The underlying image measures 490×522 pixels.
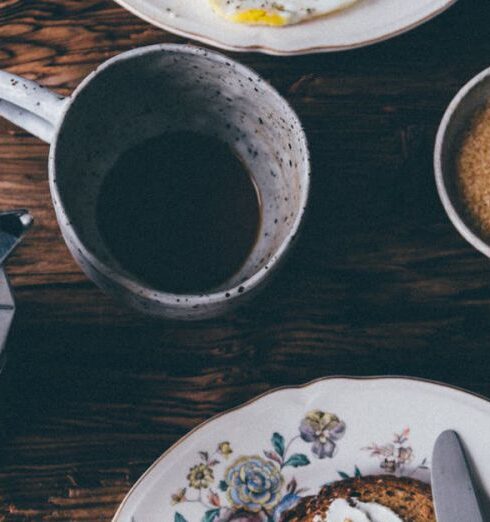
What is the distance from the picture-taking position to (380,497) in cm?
99

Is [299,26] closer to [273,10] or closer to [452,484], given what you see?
[273,10]

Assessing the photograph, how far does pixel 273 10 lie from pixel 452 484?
0.58 metres

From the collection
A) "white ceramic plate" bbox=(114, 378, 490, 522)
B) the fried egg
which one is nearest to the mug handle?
the fried egg

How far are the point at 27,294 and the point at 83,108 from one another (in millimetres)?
269

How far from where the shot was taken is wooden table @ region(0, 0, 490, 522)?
3.30 feet

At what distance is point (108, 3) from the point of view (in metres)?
1.05

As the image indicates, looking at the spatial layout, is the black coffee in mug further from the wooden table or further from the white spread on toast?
the white spread on toast

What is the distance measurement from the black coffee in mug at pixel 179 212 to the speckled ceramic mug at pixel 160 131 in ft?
0.04

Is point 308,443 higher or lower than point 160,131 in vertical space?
lower

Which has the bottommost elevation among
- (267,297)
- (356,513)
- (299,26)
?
(356,513)

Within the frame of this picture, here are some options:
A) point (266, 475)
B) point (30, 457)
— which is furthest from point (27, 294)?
point (266, 475)

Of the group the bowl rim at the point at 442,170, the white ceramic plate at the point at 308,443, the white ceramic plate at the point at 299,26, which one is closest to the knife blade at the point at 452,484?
the white ceramic plate at the point at 308,443

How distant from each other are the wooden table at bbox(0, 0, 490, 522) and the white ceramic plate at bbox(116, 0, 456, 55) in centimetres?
5

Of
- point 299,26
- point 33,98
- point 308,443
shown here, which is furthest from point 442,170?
point 33,98
